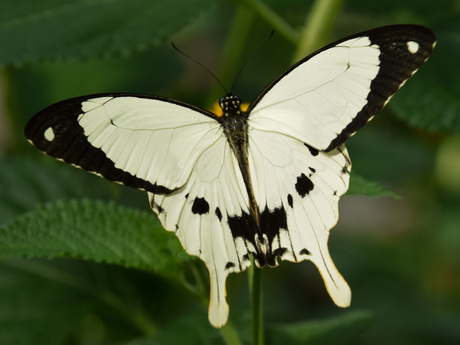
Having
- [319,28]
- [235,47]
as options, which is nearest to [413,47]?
[319,28]

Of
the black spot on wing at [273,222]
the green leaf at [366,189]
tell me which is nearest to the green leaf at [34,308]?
the black spot on wing at [273,222]

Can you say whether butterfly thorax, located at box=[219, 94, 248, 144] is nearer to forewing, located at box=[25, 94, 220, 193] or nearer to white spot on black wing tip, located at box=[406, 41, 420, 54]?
forewing, located at box=[25, 94, 220, 193]

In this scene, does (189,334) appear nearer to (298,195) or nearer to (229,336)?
(229,336)

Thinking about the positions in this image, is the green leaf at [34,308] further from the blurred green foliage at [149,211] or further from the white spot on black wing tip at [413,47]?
the white spot on black wing tip at [413,47]

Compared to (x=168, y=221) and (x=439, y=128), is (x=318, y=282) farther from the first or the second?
(x=168, y=221)

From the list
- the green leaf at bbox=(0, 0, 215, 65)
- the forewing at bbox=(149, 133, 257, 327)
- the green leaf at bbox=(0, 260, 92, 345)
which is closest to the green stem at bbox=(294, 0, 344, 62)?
the green leaf at bbox=(0, 0, 215, 65)

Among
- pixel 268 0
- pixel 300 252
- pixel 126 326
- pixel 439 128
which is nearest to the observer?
pixel 300 252

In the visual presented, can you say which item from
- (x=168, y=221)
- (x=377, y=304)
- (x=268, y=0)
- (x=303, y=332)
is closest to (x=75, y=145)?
(x=168, y=221)
